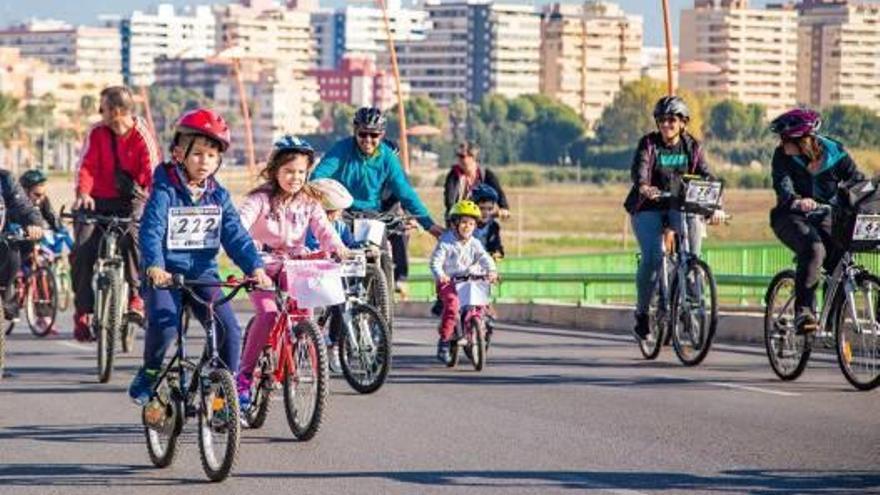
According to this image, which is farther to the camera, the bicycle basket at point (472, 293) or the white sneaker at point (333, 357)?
the bicycle basket at point (472, 293)

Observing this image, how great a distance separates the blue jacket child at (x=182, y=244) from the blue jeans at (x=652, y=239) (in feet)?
23.7

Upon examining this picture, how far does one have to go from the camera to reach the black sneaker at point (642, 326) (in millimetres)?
19078

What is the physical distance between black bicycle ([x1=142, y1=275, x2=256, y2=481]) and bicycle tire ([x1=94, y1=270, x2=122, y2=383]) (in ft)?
16.9

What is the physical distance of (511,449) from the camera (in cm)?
1277

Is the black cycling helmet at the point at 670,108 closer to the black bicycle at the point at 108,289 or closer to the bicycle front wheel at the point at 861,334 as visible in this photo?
the bicycle front wheel at the point at 861,334

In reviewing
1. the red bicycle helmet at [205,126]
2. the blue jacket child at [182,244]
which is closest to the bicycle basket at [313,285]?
the blue jacket child at [182,244]

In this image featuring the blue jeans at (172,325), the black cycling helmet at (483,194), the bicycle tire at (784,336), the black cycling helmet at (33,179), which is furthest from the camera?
the black cycling helmet at (33,179)

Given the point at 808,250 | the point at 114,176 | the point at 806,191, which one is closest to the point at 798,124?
the point at 806,191

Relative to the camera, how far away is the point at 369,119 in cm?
1784

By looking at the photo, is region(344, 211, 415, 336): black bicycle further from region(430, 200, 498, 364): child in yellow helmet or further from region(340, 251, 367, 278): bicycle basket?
region(340, 251, 367, 278): bicycle basket

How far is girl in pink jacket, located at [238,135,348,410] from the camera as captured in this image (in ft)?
44.9

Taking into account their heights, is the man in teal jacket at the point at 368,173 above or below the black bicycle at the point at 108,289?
above

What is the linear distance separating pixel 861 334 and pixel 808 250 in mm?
928

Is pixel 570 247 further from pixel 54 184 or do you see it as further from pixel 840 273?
pixel 840 273
